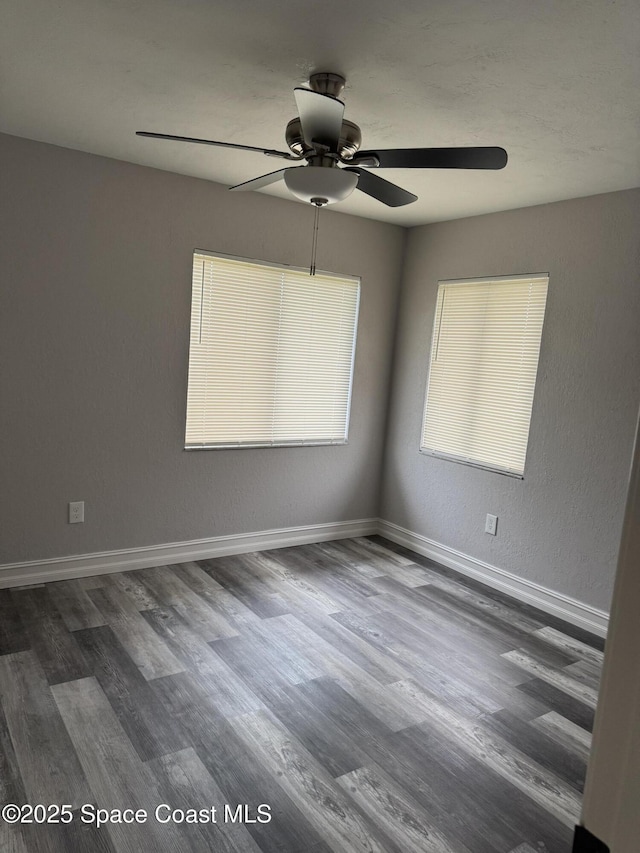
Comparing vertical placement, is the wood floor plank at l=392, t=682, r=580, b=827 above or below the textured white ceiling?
below

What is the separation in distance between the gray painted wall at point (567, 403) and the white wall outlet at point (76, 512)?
246 centimetres

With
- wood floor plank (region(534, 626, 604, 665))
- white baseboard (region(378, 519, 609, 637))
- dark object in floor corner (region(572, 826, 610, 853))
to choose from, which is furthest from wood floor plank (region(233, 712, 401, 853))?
white baseboard (region(378, 519, 609, 637))

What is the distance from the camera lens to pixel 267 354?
4.19 m

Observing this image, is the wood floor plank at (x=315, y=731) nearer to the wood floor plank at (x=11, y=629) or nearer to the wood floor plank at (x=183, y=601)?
the wood floor plank at (x=183, y=601)

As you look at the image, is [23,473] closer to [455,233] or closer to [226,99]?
[226,99]

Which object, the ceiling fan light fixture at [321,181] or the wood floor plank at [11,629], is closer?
the ceiling fan light fixture at [321,181]

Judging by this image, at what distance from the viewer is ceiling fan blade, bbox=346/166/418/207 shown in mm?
2302

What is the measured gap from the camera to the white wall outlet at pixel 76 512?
3529 mm

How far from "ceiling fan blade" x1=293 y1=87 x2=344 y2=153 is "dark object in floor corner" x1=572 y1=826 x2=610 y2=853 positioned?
1.82 metres

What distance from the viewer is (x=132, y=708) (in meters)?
2.37

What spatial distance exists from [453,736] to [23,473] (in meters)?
2.61

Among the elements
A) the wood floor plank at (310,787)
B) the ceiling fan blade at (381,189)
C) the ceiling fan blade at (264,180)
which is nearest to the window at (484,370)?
the ceiling fan blade at (381,189)

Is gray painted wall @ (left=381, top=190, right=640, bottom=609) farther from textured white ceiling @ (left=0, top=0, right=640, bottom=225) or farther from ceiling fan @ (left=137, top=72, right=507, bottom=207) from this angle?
ceiling fan @ (left=137, top=72, right=507, bottom=207)

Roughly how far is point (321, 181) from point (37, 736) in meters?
2.24
